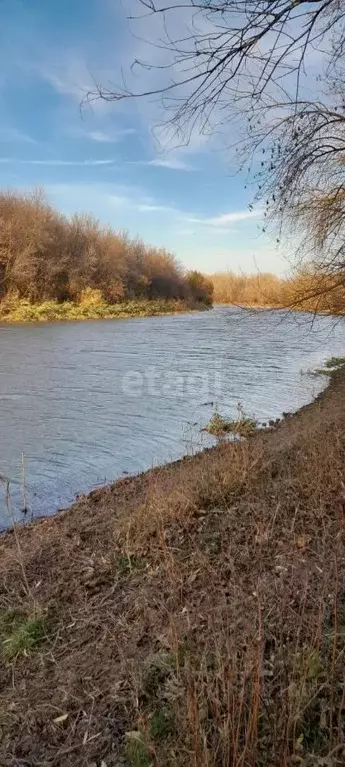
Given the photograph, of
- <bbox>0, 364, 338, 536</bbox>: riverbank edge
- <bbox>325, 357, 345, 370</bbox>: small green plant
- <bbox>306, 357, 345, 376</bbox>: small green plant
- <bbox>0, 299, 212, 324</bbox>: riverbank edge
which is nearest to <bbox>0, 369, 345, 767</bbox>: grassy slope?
<bbox>0, 364, 338, 536</bbox>: riverbank edge

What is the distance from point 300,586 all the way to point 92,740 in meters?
1.50

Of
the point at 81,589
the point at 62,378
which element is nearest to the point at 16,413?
the point at 62,378

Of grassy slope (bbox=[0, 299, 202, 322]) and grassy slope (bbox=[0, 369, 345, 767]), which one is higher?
grassy slope (bbox=[0, 299, 202, 322])

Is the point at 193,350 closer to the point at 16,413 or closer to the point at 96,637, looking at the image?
the point at 16,413

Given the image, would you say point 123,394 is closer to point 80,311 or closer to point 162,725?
point 162,725

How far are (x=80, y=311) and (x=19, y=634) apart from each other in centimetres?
3898

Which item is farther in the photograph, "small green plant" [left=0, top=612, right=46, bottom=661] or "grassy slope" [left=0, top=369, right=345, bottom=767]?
"small green plant" [left=0, top=612, right=46, bottom=661]

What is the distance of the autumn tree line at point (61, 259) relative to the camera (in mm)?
39125

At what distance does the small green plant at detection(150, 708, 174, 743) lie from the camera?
94.2 inches

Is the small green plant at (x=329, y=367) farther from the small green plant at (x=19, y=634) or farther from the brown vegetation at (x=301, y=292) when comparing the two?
the small green plant at (x=19, y=634)

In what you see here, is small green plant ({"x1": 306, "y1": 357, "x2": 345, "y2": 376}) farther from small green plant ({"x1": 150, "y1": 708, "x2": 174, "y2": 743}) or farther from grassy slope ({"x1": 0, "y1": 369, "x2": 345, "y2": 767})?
small green plant ({"x1": 150, "y1": 708, "x2": 174, "y2": 743})

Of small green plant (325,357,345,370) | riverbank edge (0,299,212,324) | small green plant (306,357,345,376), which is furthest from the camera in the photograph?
riverbank edge (0,299,212,324)

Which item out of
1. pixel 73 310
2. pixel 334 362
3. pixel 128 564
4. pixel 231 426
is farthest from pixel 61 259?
pixel 128 564

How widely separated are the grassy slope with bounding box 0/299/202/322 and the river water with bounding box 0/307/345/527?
10878 mm
